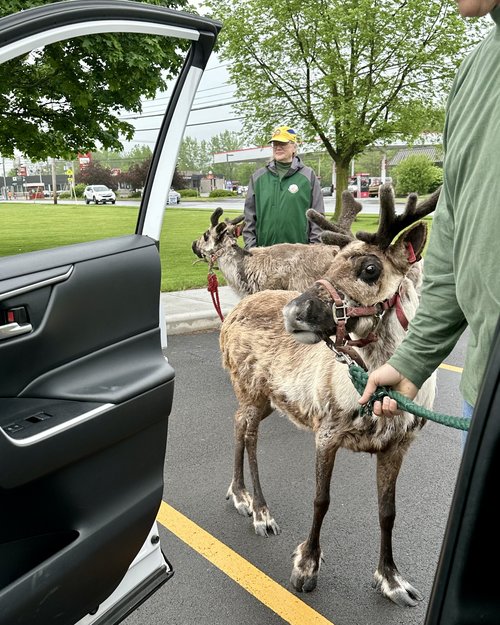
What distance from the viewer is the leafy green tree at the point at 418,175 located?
3597 cm

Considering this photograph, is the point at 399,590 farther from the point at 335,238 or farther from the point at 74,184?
the point at 74,184

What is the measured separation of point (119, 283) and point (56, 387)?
409 mm

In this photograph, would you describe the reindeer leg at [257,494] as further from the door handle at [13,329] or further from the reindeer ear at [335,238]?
the door handle at [13,329]

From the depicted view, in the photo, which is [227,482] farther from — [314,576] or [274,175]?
[274,175]

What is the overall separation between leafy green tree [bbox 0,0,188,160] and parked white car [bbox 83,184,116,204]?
0.15 metres

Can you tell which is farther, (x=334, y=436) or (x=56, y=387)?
(x=334, y=436)

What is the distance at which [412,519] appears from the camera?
3.62 meters

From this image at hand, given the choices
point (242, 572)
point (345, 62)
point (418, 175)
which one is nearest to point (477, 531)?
point (242, 572)

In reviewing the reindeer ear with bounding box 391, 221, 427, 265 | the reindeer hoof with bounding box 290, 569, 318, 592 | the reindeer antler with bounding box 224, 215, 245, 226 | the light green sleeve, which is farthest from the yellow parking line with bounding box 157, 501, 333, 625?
the reindeer antler with bounding box 224, 215, 245, 226

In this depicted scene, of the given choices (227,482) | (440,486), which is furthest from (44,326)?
(440,486)

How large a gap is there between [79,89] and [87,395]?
3.46ft

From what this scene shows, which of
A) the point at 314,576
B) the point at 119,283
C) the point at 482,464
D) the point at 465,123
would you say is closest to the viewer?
the point at 482,464

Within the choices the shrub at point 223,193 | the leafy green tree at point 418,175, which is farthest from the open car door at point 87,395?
the shrub at point 223,193

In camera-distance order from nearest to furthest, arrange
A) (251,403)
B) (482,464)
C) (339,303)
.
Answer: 1. (482,464)
2. (339,303)
3. (251,403)
